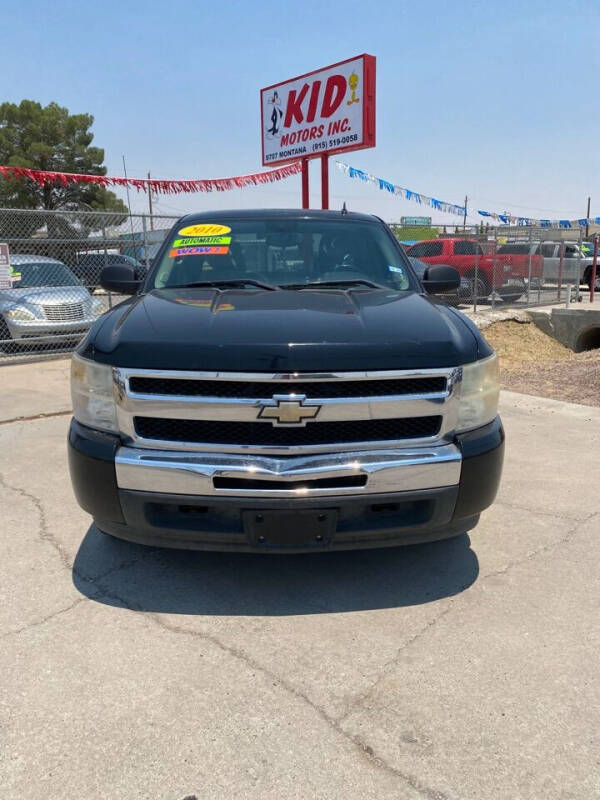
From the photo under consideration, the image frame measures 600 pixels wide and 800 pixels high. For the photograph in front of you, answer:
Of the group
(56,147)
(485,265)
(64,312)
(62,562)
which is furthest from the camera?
(56,147)

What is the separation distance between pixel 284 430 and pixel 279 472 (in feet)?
0.58

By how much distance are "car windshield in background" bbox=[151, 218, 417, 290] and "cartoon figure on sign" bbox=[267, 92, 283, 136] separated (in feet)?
42.5

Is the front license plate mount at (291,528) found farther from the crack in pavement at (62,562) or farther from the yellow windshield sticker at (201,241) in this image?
the yellow windshield sticker at (201,241)

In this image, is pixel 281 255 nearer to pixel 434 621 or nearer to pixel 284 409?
pixel 284 409

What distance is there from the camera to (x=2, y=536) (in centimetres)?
351

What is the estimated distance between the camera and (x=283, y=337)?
2.52 meters

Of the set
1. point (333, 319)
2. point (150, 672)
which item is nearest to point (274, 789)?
point (150, 672)

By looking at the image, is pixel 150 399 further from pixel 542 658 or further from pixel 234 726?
pixel 542 658

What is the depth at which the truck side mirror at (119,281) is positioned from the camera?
13.3 feet

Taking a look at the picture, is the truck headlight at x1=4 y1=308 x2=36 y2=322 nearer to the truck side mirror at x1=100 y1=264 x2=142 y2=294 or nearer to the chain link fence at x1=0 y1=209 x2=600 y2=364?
the chain link fence at x1=0 y1=209 x2=600 y2=364

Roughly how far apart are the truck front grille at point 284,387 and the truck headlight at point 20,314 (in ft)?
24.6

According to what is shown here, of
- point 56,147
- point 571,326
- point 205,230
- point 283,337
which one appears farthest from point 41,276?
point 56,147

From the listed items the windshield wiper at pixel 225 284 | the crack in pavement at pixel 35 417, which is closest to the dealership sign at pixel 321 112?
the crack in pavement at pixel 35 417

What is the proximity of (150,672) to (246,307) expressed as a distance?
1628 mm
